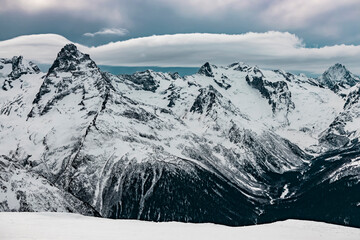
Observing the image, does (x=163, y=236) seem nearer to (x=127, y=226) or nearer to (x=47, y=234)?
(x=127, y=226)

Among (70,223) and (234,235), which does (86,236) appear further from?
(234,235)

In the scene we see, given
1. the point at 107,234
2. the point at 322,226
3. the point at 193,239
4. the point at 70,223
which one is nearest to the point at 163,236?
the point at 193,239

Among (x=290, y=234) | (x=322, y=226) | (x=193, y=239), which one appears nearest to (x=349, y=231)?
(x=322, y=226)

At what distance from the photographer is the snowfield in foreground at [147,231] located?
2499 inches

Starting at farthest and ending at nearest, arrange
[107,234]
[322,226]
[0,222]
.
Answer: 1. [322,226]
2. [0,222]
3. [107,234]

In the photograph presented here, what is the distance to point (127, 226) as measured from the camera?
3078 inches

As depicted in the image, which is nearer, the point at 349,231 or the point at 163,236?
the point at 163,236

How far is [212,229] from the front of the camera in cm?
7881

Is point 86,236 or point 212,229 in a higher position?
point 86,236

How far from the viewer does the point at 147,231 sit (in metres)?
71.6

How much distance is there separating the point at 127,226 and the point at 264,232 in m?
26.7

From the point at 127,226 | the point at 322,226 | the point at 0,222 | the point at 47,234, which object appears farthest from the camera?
the point at 322,226

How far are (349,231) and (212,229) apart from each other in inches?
1092

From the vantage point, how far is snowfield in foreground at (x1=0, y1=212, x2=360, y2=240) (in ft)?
208
